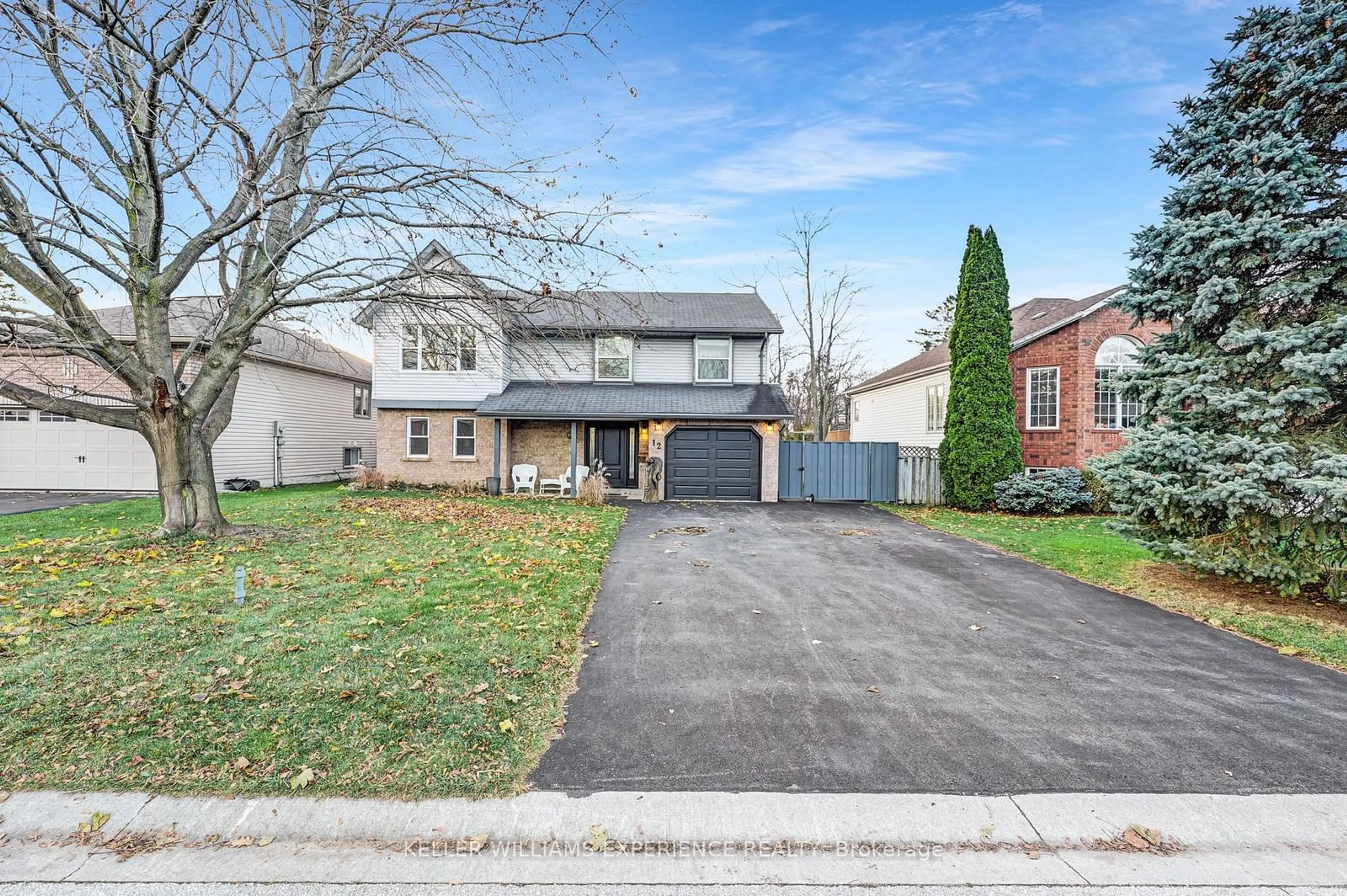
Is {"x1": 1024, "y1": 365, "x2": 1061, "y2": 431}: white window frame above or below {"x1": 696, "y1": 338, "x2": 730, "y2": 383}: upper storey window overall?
below

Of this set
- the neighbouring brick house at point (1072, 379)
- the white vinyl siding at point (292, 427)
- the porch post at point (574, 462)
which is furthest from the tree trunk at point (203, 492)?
the neighbouring brick house at point (1072, 379)

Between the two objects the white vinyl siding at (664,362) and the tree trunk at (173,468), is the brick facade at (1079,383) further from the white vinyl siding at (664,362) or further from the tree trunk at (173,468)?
the tree trunk at (173,468)

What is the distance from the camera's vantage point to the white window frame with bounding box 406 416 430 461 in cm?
1758

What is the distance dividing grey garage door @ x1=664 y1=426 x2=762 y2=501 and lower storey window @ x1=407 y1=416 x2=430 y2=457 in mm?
7054

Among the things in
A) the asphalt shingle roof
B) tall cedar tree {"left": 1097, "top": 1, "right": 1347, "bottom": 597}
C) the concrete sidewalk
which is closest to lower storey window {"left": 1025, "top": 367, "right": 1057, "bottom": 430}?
the asphalt shingle roof

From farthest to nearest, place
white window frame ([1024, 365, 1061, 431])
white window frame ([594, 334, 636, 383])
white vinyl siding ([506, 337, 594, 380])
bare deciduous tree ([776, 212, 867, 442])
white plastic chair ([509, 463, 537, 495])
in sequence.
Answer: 1. bare deciduous tree ([776, 212, 867, 442])
2. white window frame ([594, 334, 636, 383])
3. white vinyl siding ([506, 337, 594, 380])
4. white plastic chair ([509, 463, 537, 495])
5. white window frame ([1024, 365, 1061, 431])

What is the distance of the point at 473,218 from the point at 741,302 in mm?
13723

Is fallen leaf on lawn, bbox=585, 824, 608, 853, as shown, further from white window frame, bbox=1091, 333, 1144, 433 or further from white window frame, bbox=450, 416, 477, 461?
white window frame, bbox=1091, 333, 1144, 433

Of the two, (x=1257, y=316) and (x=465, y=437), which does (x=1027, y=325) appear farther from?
(x=465, y=437)

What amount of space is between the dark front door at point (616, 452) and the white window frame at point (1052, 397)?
11.2 m

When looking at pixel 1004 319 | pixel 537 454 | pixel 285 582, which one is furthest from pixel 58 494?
pixel 1004 319

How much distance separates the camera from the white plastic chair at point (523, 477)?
17406mm

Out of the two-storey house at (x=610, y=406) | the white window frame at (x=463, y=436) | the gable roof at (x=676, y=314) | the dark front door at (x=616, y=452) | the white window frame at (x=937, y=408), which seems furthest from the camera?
the white window frame at (x=937, y=408)

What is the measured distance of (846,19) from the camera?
10.6 meters
